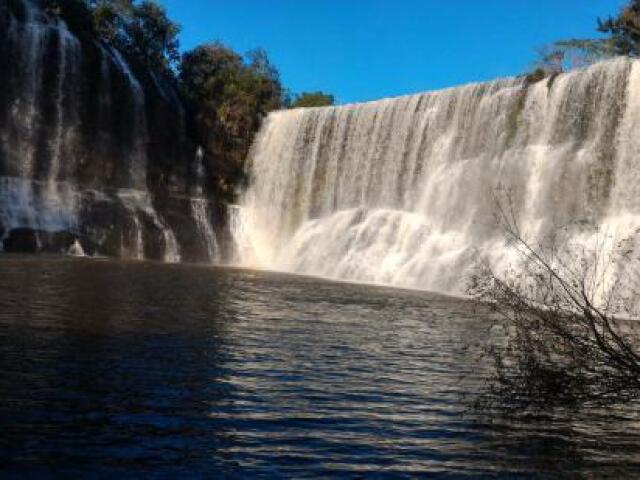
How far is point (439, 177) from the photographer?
3269 centimetres

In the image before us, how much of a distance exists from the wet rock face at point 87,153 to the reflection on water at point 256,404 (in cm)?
2158

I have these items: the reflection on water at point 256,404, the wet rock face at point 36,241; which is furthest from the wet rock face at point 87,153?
the reflection on water at point 256,404

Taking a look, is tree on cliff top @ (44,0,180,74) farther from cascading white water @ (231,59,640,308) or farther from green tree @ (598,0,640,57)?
green tree @ (598,0,640,57)

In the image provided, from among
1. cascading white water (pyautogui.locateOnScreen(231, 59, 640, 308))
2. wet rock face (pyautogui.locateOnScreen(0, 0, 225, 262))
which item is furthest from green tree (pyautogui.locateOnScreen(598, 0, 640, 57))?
wet rock face (pyautogui.locateOnScreen(0, 0, 225, 262))

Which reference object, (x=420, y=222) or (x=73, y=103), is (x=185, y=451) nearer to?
(x=420, y=222)

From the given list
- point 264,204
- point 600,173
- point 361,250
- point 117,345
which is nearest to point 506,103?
point 600,173

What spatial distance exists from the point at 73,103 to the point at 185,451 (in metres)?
33.9

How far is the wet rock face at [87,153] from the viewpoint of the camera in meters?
35.8

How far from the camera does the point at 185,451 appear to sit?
641cm

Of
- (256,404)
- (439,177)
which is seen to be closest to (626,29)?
(439,177)

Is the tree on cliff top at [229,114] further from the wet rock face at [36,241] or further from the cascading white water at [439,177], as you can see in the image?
the wet rock face at [36,241]

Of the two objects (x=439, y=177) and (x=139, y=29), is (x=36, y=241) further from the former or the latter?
(x=139, y=29)

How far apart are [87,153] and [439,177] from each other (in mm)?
16898

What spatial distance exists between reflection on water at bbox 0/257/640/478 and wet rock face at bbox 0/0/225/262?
21580 mm
